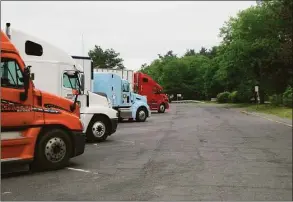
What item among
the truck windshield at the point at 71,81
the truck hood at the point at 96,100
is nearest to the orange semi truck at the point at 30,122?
the truck windshield at the point at 71,81

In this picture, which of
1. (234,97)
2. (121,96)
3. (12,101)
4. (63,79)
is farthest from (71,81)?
(234,97)

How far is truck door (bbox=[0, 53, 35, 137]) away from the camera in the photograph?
8.81m

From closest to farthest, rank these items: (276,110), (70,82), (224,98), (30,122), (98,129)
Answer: (30,122) < (70,82) < (98,129) < (276,110) < (224,98)

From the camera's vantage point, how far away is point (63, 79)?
556 inches

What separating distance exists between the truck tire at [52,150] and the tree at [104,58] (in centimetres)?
3788

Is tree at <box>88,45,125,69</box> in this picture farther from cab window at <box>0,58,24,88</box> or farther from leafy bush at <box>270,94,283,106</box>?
cab window at <box>0,58,24,88</box>

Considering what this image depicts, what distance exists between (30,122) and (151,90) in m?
28.5

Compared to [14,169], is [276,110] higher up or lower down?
higher up

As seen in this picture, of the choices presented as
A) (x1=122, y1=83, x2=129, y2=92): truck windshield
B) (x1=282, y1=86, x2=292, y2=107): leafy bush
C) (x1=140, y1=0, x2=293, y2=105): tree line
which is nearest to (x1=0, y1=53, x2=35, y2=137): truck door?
(x1=122, y1=83, x2=129, y2=92): truck windshield

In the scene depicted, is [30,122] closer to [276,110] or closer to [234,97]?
[276,110]

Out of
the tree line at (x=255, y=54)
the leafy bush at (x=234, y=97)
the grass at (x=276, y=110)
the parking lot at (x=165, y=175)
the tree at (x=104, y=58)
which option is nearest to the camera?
the parking lot at (x=165, y=175)

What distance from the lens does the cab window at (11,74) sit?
29.1 ft

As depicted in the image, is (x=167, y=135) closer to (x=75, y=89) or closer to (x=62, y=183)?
(x=75, y=89)

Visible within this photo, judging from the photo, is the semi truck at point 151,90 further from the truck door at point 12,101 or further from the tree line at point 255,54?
the truck door at point 12,101
